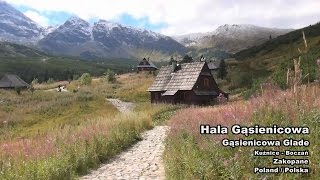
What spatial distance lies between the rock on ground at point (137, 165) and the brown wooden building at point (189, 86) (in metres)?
39.7

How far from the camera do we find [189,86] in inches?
2286

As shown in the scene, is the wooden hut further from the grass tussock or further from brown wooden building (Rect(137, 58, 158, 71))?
the grass tussock

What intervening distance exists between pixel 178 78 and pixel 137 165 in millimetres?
48277

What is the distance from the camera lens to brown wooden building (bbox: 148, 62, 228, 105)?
2304 inches

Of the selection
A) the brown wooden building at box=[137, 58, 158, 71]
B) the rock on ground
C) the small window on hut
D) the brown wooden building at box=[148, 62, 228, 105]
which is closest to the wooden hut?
the brown wooden building at box=[137, 58, 158, 71]

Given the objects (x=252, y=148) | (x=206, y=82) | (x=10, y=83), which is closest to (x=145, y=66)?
(x=10, y=83)

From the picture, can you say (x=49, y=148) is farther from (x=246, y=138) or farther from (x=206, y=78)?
(x=206, y=78)

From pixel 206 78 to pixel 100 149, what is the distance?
1826 inches

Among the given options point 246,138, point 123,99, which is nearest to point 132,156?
point 246,138

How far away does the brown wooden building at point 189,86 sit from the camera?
5853 cm

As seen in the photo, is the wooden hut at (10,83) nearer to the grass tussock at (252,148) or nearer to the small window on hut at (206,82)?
the small window on hut at (206,82)

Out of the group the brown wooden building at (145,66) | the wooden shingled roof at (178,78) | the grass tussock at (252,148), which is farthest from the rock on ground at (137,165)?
the brown wooden building at (145,66)

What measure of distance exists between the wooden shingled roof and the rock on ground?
131 feet

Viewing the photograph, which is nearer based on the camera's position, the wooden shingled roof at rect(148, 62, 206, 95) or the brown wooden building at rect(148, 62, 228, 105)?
the brown wooden building at rect(148, 62, 228, 105)
